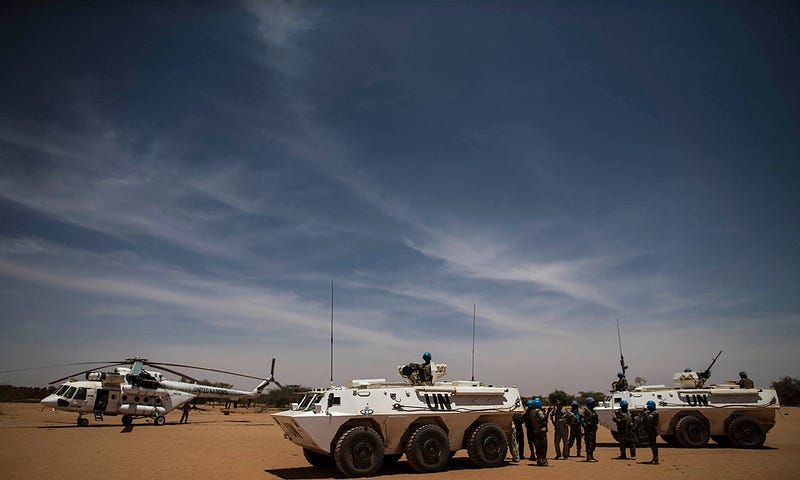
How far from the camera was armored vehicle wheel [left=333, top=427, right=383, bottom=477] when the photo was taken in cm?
1079

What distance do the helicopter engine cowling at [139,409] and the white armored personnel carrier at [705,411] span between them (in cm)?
2230

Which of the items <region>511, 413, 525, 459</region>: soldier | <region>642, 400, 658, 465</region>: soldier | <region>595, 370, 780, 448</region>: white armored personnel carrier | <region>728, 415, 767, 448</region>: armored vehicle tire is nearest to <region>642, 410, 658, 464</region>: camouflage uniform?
<region>642, 400, 658, 465</region>: soldier

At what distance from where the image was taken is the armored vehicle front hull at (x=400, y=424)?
1098cm

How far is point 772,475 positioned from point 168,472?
43.0 ft

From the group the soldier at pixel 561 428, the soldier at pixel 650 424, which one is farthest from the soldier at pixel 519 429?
the soldier at pixel 650 424

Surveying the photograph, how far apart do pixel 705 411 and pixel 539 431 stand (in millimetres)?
6793

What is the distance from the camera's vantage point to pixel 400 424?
11.7 m

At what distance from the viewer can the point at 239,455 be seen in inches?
576

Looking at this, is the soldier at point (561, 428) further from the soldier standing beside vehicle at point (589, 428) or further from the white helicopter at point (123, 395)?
the white helicopter at point (123, 395)

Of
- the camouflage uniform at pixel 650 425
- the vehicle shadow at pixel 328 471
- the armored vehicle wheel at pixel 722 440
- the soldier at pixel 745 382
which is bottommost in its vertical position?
the vehicle shadow at pixel 328 471

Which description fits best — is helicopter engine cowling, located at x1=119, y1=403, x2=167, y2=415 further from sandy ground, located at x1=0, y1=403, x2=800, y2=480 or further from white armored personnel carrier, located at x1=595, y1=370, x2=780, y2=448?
white armored personnel carrier, located at x1=595, y1=370, x2=780, y2=448

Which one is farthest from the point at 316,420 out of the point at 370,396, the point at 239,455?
the point at 239,455

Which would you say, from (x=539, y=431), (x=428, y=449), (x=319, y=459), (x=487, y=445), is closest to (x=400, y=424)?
(x=428, y=449)

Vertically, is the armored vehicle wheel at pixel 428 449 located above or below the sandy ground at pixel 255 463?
above
